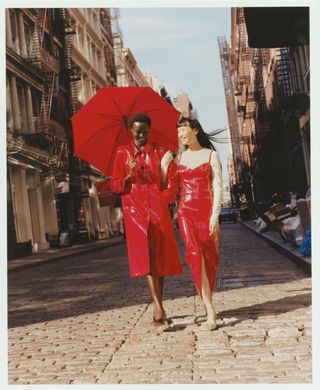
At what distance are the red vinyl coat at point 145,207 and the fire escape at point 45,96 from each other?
23465 millimetres

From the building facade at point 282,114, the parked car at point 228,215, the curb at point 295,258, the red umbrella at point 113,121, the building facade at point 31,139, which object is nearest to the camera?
the red umbrella at point 113,121

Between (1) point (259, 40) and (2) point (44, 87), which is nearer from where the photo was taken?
(1) point (259, 40)

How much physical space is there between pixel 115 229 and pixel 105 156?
135ft

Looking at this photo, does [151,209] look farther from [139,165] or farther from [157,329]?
[157,329]

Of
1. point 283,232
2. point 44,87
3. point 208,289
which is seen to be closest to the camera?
point 208,289

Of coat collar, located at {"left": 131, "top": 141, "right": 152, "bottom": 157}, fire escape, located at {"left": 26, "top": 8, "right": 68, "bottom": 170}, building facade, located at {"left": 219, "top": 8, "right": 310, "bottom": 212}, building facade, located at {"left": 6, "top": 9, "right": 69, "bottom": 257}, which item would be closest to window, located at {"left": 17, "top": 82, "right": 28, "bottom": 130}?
building facade, located at {"left": 6, "top": 9, "right": 69, "bottom": 257}

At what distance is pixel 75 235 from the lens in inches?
1305

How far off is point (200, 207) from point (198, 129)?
65 centimetres

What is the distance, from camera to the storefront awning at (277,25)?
604 cm

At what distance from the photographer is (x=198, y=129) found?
214 inches

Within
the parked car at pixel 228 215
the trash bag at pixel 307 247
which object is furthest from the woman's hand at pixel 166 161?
the parked car at pixel 228 215

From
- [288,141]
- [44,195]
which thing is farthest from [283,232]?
[44,195]

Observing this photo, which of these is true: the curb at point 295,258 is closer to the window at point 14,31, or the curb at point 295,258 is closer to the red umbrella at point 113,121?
the red umbrella at point 113,121

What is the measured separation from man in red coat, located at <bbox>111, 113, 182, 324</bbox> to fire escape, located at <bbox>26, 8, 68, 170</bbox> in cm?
2346
